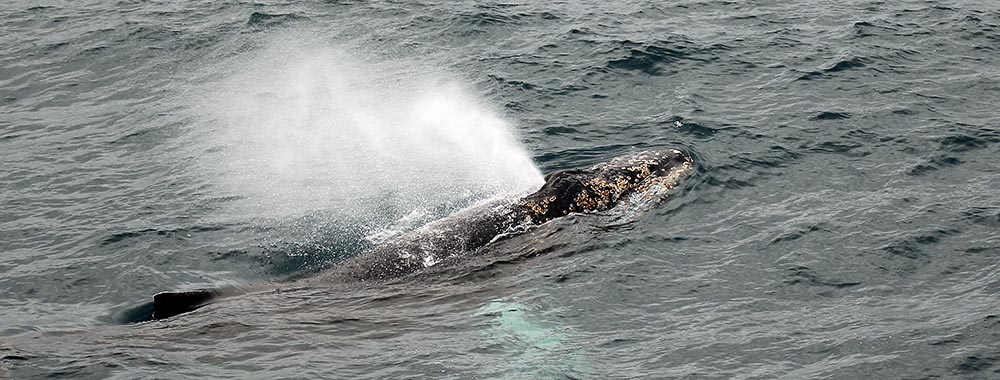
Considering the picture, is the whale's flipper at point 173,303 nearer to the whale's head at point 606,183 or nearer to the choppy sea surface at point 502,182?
the choppy sea surface at point 502,182

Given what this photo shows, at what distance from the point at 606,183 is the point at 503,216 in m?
2.32

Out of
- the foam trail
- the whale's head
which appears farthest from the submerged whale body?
the foam trail

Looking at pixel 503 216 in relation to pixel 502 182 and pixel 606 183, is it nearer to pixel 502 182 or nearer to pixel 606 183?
pixel 606 183

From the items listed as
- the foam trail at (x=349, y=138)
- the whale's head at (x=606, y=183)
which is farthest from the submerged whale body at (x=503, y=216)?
the foam trail at (x=349, y=138)

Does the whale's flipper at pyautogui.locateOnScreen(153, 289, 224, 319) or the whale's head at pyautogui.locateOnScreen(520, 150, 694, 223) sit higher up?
the whale's flipper at pyautogui.locateOnScreen(153, 289, 224, 319)

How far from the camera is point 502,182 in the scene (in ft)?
76.4

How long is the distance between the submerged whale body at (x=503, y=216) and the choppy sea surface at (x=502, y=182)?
44cm

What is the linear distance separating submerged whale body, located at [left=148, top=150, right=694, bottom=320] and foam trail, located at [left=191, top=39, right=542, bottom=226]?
117cm

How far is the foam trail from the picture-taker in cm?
2327

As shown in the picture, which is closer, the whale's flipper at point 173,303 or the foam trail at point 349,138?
the whale's flipper at point 173,303

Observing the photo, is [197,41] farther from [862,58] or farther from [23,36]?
[862,58]

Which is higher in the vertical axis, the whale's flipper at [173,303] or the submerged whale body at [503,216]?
the whale's flipper at [173,303]

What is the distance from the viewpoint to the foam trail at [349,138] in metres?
23.3

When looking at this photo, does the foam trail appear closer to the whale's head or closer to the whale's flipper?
the whale's head
